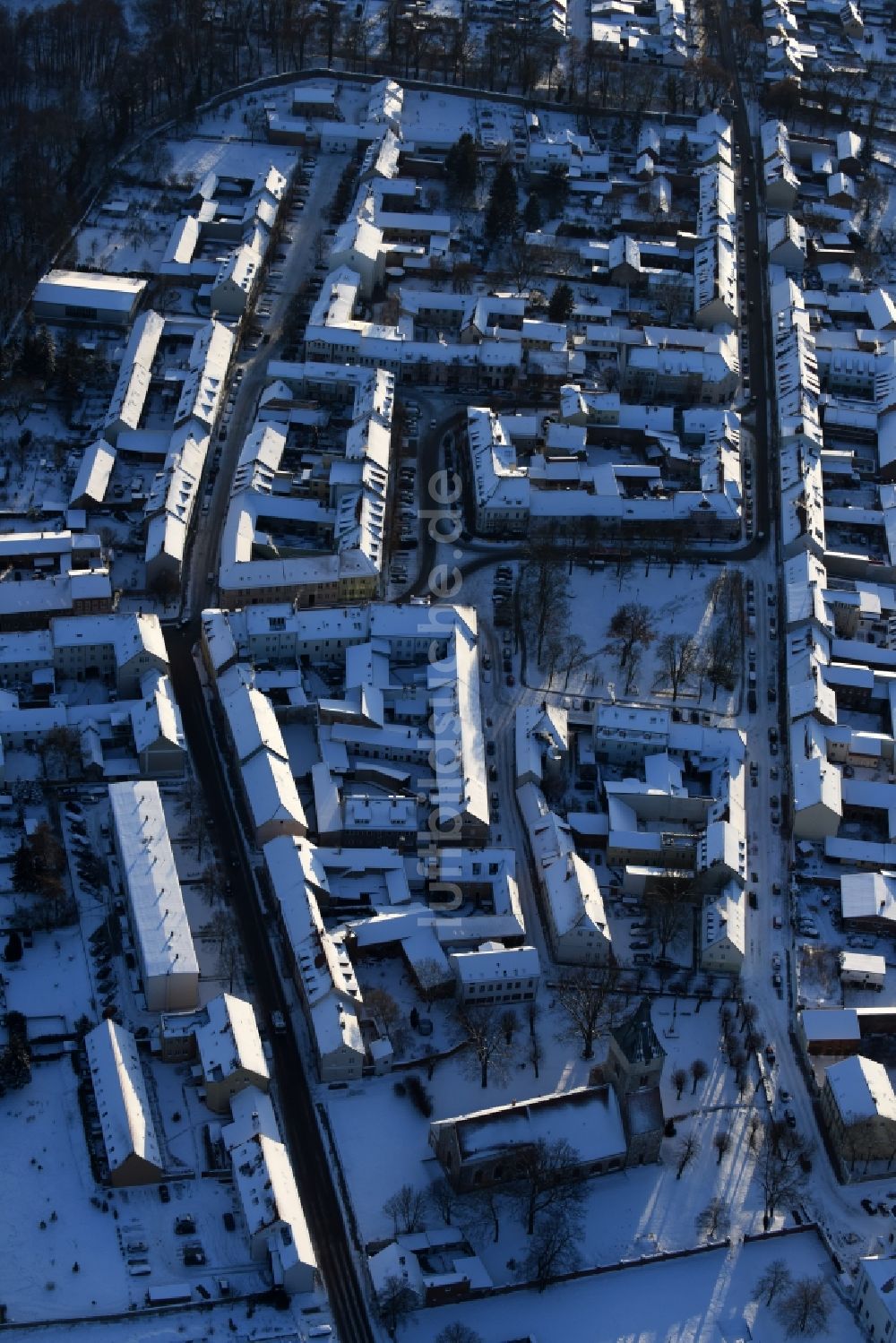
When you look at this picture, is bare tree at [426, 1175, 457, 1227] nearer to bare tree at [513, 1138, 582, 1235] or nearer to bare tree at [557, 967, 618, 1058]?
bare tree at [513, 1138, 582, 1235]

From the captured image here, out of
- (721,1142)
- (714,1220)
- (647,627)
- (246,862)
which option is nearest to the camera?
(714,1220)

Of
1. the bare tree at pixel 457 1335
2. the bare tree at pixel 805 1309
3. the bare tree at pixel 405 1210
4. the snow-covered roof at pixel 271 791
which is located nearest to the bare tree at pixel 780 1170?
the bare tree at pixel 805 1309

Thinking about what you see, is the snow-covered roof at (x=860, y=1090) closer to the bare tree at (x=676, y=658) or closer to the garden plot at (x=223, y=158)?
the bare tree at (x=676, y=658)

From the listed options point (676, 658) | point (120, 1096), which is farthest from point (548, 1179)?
point (676, 658)

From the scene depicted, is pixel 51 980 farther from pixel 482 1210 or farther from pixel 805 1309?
pixel 805 1309

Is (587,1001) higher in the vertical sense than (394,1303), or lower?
higher

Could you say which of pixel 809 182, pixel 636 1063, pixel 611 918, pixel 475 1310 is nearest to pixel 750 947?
pixel 611 918
